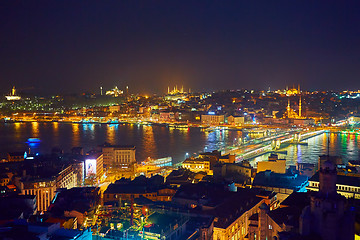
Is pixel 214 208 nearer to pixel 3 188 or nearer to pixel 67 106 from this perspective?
pixel 3 188

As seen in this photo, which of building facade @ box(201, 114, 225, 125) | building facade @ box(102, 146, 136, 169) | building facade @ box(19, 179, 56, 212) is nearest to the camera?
building facade @ box(19, 179, 56, 212)

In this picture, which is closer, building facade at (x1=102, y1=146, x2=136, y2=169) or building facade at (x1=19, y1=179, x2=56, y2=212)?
building facade at (x1=19, y1=179, x2=56, y2=212)

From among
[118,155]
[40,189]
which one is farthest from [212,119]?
[40,189]

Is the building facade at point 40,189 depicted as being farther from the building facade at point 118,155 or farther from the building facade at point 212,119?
the building facade at point 212,119

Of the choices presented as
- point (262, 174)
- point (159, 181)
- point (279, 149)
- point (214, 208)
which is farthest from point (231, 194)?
point (279, 149)

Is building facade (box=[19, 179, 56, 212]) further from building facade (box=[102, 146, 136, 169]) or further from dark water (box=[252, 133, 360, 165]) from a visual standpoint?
dark water (box=[252, 133, 360, 165])

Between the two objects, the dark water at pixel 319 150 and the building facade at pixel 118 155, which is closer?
the building facade at pixel 118 155

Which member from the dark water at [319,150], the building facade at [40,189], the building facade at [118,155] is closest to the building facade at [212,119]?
the dark water at [319,150]

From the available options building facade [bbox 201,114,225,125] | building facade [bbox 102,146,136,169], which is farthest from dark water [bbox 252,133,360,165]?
building facade [bbox 201,114,225,125]

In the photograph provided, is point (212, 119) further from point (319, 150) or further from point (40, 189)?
point (40, 189)

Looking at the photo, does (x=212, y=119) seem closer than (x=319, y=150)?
No

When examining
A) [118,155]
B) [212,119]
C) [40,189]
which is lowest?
[40,189]

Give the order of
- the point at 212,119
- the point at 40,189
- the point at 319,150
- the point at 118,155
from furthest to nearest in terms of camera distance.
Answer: the point at 212,119, the point at 319,150, the point at 118,155, the point at 40,189
